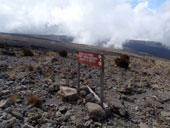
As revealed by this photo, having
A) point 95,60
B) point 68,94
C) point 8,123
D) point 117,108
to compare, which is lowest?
point 117,108

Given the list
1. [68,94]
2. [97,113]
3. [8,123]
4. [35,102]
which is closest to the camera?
[8,123]

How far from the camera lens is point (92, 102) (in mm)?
5297

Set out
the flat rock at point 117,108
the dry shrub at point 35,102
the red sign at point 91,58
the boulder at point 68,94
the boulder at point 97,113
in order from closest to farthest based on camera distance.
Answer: the boulder at point 97,113 → the dry shrub at point 35,102 → the flat rock at point 117,108 → the red sign at point 91,58 → the boulder at point 68,94

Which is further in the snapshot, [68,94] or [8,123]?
[68,94]

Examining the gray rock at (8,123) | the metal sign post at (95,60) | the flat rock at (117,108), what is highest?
the metal sign post at (95,60)

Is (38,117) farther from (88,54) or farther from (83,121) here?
(88,54)

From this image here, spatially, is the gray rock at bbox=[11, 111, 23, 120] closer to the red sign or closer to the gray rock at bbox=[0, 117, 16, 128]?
the gray rock at bbox=[0, 117, 16, 128]

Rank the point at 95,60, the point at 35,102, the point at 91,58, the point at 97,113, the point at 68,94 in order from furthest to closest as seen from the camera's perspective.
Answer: the point at 68,94
the point at 91,58
the point at 95,60
the point at 35,102
the point at 97,113

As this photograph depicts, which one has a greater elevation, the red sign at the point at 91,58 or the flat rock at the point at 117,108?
the red sign at the point at 91,58

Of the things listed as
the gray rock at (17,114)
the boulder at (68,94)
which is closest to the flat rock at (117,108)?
the boulder at (68,94)

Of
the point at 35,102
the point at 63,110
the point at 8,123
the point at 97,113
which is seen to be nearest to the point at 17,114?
the point at 8,123

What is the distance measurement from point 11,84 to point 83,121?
3.98m

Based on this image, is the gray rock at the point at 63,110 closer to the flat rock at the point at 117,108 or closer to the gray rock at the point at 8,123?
the gray rock at the point at 8,123

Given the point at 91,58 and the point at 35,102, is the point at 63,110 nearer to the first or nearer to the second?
the point at 35,102
